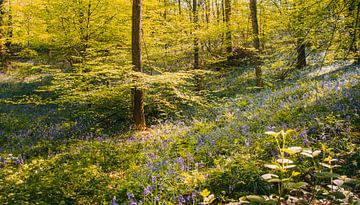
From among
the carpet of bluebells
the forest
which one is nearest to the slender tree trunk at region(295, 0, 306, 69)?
the forest

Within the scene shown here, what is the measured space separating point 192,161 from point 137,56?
4.81 metres

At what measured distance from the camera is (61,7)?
1038cm

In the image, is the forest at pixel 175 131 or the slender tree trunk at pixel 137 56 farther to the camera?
the slender tree trunk at pixel 137 56

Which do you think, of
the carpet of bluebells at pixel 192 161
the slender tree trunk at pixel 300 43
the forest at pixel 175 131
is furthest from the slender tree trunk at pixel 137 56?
the slender tree trunk at pixel 300 43

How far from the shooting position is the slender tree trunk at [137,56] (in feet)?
27.8

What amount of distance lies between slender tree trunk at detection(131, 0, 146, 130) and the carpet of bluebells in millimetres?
560

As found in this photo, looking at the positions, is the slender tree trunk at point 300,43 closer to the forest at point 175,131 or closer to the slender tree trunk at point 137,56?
the forest at point 175,131

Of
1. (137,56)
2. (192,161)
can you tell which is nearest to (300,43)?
(192,161)

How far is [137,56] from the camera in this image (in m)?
8.66

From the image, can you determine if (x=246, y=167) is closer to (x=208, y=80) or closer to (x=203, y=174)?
(x=203, y=174)

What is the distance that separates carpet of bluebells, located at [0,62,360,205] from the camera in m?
3.87

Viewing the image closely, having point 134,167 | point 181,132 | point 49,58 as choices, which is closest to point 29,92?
point 49,58

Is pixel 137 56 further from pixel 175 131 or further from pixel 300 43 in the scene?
pixel 300 43

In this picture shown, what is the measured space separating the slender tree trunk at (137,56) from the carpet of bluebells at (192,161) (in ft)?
1.84
